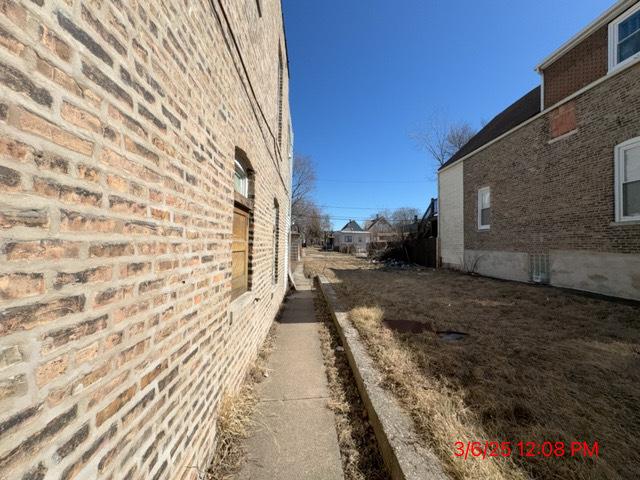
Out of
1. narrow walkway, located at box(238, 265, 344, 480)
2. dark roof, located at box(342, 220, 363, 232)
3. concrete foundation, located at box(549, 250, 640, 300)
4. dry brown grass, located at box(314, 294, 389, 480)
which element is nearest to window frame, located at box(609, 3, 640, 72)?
concrete foundation, located at box(549, 250, 640, 300)

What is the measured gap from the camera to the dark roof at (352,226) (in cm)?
6669

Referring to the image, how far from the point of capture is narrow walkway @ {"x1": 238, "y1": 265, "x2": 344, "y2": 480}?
2037 mm

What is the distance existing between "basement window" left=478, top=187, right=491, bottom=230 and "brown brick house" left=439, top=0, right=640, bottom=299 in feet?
0.28

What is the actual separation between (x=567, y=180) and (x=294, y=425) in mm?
9735

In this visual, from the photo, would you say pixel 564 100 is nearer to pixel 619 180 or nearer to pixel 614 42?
pixel 614 42

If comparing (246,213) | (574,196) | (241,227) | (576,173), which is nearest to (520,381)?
(241,227)

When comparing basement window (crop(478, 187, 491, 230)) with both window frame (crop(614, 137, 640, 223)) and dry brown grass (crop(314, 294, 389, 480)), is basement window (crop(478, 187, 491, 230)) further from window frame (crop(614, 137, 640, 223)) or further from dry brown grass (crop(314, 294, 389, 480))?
dry brown grass (crop(314, 294, 389, 480))

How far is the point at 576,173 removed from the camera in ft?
25.5

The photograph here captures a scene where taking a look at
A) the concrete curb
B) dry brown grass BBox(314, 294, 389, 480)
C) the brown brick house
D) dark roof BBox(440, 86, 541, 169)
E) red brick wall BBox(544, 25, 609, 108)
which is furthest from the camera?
dark roof BBox(440, 86, 541, 169)

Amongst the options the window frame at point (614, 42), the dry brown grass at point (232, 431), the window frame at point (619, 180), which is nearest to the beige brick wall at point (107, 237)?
the dry brown grass at point (232, 431)

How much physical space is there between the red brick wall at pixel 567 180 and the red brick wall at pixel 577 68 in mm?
470

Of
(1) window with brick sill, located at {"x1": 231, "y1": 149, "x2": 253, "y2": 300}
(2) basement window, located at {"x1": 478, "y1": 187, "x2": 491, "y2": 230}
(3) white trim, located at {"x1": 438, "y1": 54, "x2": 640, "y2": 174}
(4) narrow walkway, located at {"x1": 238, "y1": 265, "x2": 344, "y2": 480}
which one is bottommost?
(4) narrow walkway, located at {"x1": 238, "y1": 265, "x2": 344, "y2": 480}

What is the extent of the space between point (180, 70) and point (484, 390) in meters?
3.52

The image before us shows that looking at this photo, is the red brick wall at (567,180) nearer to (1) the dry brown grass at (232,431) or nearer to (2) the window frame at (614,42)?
(2) the window frame at (614,42)
